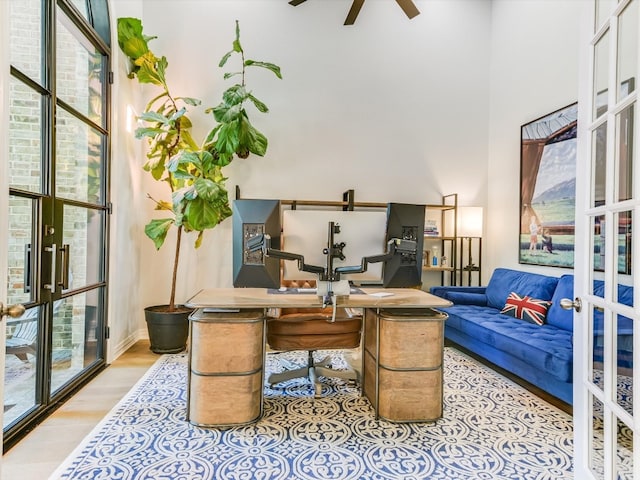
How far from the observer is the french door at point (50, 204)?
2074mm

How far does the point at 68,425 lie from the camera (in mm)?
2164

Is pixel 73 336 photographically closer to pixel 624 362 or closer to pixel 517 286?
pixel 624 362

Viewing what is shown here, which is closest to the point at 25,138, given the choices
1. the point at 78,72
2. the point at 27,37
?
the point at 27,37

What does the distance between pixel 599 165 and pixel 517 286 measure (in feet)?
8.53

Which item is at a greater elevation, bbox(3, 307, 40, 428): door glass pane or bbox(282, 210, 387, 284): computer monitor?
bbox(282, 210, 387, 284): computer monitor

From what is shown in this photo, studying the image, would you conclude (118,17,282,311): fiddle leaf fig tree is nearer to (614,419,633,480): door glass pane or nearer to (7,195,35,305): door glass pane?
(7,195,35,305): door glass pane

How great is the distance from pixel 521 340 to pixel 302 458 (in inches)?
69.6

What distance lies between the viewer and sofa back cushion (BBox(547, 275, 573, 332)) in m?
2.91

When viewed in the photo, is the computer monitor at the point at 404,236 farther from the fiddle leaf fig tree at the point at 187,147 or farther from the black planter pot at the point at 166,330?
the black planter pot at the point at 166,330

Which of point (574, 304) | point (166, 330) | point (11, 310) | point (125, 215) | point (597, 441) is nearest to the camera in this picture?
point (11, 310)

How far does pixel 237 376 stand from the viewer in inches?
82.4

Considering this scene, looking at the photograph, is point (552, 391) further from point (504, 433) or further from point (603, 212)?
point (603, 212)

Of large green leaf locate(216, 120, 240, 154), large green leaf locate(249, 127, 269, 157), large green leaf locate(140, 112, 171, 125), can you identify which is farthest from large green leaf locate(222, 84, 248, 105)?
large green leaf locate(140, 112, 171, 125)

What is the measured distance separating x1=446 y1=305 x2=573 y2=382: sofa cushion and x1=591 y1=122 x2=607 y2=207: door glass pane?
1.42 m
